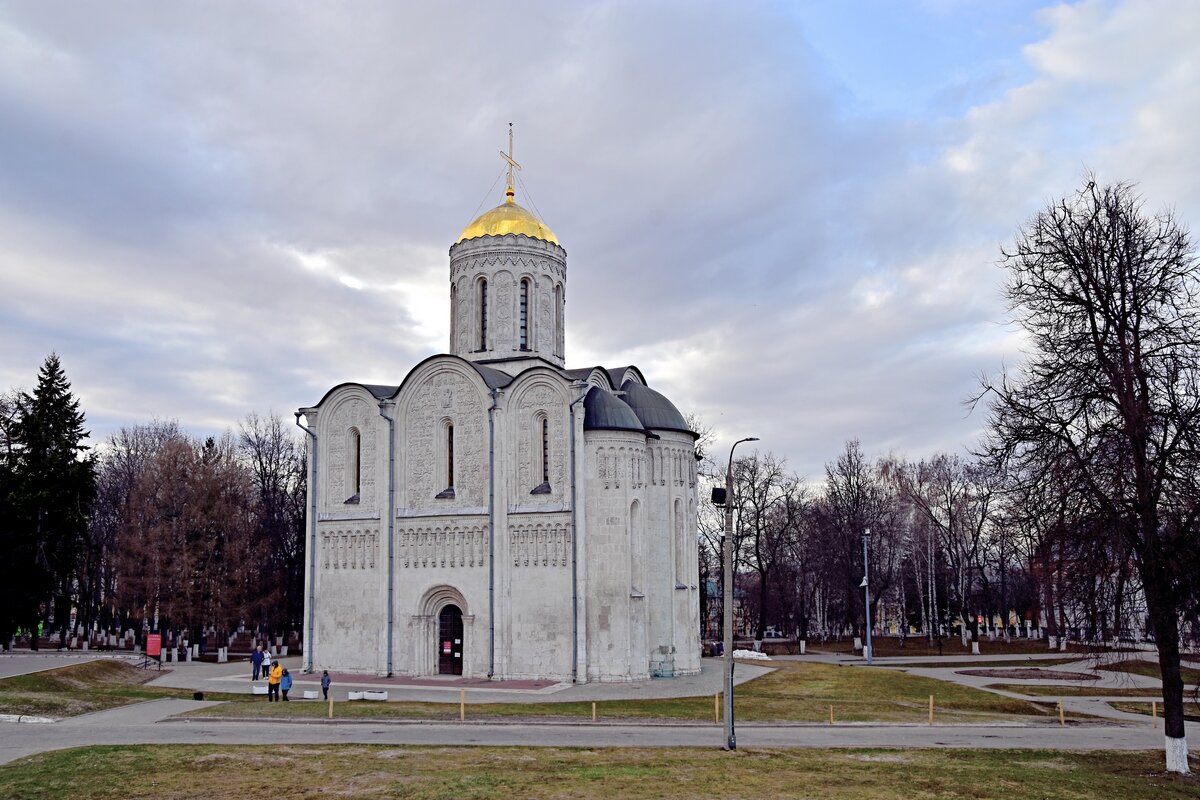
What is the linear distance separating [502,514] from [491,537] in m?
0.86

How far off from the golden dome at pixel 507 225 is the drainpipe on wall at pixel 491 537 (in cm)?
760

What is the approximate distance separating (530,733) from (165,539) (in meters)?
27.8

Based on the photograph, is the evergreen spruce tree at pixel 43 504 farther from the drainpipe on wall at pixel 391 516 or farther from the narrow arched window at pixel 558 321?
the narrow arched window at pixel 558 321

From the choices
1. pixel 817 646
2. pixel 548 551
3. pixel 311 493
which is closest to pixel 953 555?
pixel 817 646

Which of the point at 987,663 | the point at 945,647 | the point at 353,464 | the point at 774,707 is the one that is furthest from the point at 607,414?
the point at 945,647

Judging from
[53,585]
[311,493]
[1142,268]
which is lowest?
[53,585]

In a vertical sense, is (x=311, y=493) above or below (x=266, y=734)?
above

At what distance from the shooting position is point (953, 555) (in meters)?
52.6

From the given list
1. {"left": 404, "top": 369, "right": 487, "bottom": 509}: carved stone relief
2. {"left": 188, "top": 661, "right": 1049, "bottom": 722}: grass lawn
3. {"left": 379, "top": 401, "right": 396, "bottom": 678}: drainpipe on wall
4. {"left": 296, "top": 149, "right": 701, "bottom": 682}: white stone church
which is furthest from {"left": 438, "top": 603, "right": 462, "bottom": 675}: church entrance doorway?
{"left": 188, "top": 661, "right": 1049, "bottom": 722}: grass lawn

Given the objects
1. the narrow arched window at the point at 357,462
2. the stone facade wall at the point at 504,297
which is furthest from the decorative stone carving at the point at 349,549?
the stone facade wall at the point at 504,297

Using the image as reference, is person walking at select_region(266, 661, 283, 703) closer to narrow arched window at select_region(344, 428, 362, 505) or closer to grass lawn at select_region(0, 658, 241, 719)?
grass lawn at select_region(0, 658, 241, 719)

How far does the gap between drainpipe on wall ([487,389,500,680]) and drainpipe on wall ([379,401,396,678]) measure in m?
3.75

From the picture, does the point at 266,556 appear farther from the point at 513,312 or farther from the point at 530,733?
the point at 530,733

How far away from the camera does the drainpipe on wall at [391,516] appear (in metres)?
33.6
